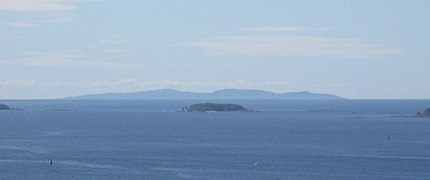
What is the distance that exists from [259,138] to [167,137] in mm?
14382

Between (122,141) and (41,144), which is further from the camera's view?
(122,141)

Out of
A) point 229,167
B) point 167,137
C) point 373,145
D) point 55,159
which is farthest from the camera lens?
point 167,137

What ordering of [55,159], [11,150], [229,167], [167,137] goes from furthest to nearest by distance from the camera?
[167,137] < [11,150] < [55,159] < [229,167]

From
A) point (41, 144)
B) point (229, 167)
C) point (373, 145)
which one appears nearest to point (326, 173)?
point (229, 167)

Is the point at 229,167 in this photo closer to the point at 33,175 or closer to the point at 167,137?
the point at 33,175

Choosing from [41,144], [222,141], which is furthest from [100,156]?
[222,141]

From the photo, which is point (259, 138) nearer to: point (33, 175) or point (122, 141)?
point (122, 141)

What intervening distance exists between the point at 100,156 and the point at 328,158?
998 inches

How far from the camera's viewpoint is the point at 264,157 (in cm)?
9194

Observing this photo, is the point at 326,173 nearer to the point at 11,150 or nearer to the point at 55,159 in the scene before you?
the point at 55,159

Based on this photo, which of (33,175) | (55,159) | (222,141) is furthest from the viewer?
(222,141)

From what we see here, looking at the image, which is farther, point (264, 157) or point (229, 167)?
point (264, 157)

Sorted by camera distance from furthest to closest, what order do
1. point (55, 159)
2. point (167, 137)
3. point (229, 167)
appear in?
1. point (167, 137)
2. point (55, 159)
3. point (229, 167)

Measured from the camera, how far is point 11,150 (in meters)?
101
